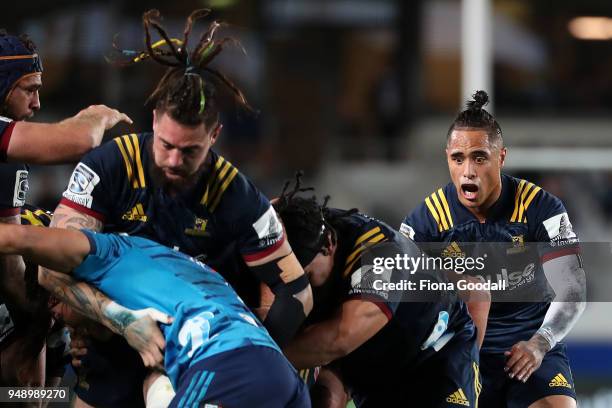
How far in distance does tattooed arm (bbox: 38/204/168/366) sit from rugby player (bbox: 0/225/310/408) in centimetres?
2

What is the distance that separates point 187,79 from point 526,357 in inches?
82.1

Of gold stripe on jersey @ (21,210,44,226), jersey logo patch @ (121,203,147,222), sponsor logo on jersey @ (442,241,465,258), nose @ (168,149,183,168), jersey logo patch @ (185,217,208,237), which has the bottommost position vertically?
sponsor logo on jersey @ (442,241,465,258)

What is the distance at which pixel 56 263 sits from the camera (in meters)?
3.87

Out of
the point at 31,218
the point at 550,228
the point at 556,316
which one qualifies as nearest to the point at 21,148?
the point at 31,218

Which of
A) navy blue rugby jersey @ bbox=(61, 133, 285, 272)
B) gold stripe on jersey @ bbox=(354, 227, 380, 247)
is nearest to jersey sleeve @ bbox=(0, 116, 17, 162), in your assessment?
navy blue rugby jersey @ bbox=(61, 133, 285, 272)

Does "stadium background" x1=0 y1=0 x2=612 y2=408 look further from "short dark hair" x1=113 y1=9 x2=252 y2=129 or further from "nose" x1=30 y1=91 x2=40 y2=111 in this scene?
"short dark hair" x1=113 y1=9 x2=252 y2=129

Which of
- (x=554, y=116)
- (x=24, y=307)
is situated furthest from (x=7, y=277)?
(x=554, y=116)

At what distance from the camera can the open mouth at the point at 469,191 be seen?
5.34m

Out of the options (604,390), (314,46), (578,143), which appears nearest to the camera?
(604,390)

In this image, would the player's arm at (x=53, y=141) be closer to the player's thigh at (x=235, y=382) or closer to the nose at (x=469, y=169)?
the player's thigh at (x=235, y=382)

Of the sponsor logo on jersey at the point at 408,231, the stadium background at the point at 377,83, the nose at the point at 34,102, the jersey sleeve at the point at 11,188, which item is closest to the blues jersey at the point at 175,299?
the jersey sleeve at the point at 11,188

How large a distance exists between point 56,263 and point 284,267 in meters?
1.01

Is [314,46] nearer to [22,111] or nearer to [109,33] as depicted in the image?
[109,33]

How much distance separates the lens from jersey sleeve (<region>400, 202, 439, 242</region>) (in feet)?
17.8
